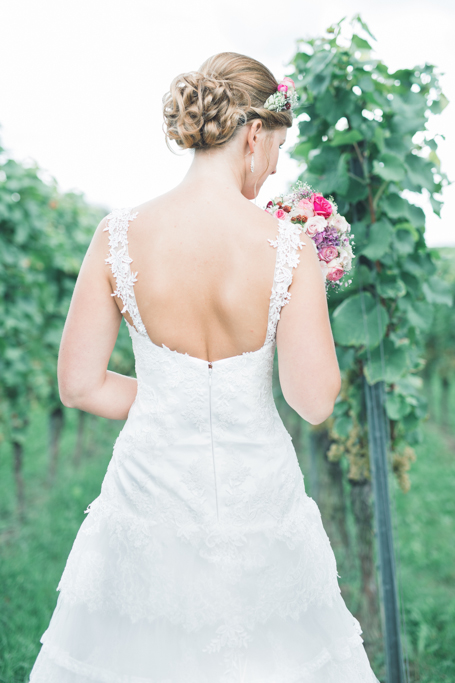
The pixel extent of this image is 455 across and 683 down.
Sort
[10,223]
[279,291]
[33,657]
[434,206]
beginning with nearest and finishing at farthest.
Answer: [279,291], [434,206], [33,657], [10,223]

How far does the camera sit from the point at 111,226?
1317 millimetres

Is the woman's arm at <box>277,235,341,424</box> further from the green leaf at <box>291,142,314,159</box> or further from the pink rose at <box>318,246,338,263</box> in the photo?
the green leaf at <box>291,142,314,159</box>

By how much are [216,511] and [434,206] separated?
157 cm

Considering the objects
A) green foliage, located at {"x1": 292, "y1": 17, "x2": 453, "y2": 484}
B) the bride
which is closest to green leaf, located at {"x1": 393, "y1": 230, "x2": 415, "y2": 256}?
green foliage, located at {"x1": 292, "y1": 17, "x2": 453, "y2": 484}

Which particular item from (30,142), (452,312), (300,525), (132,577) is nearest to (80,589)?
(132,577)

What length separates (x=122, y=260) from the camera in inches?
51.3

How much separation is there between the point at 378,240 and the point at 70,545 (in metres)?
3.51

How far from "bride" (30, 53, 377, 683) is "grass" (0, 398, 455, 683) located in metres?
0.73

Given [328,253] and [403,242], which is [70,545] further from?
[328,253]

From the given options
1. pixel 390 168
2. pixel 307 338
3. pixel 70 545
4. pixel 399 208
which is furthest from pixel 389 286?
pixel 70 545

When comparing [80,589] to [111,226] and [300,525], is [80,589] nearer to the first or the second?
[300,525]

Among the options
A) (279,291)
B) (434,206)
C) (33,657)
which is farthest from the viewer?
(33,657)

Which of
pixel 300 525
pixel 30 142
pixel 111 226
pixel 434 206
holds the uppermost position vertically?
pixel 30 142

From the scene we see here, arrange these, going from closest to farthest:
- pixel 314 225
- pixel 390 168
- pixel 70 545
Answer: pixel 314 225, pixel 390 168, pixel 70 545
